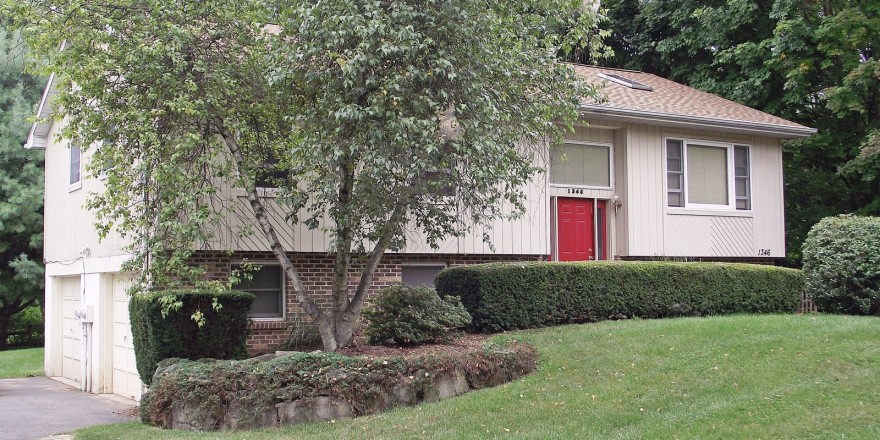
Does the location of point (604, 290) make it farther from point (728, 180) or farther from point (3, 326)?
point (3, 326)

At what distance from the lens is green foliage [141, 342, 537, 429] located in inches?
401

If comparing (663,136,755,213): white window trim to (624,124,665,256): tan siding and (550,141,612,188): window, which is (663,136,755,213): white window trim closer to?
(624,124,665,256): tan siding

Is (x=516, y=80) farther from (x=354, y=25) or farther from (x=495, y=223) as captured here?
(x=495, y=223)

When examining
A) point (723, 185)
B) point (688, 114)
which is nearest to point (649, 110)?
point (688, 114)

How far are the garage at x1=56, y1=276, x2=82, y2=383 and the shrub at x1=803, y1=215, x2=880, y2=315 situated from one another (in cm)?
1435

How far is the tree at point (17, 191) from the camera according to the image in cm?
2411

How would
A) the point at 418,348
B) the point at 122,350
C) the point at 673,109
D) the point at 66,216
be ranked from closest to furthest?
the point at 418,348, the point at 122,350, the point at 66,216, the point at 673,109

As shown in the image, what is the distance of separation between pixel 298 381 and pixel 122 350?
630cm

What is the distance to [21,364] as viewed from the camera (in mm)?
22188

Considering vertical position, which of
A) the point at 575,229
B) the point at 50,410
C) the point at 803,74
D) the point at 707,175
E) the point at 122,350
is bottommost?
the point at 50,410

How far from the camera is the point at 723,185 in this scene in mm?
18422

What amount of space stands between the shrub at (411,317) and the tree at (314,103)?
2.02 feet

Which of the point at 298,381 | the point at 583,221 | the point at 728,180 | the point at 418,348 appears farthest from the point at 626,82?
the point at 298,381

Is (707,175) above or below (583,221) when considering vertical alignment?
above
